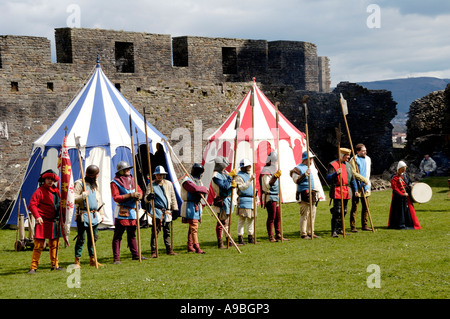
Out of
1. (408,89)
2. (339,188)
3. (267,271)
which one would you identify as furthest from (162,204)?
(408,89)

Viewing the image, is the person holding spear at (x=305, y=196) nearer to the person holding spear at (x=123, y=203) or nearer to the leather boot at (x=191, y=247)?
the leather boot at (x=191, y=247)

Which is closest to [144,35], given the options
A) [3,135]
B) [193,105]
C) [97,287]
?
[193,105]

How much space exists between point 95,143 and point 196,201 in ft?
14.5

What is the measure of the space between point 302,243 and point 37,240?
12.8 ft

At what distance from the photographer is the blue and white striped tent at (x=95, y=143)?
1437 centimetres

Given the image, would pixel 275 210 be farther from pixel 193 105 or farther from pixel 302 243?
pixel 193 105

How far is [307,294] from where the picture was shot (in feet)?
24.0

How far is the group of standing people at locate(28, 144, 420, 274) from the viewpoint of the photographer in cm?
929

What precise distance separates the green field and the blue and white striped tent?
83.5 inches

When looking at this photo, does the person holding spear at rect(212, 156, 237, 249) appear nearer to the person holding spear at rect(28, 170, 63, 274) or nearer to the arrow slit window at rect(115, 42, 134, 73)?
the person holding spear at rect(28, 170, 63, 274)

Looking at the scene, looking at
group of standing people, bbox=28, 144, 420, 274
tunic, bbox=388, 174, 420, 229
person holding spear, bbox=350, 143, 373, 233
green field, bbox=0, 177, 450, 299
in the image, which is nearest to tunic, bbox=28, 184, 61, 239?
group of standing people, bbox=28, 144, 420, 274

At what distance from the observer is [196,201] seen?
34.7 feet

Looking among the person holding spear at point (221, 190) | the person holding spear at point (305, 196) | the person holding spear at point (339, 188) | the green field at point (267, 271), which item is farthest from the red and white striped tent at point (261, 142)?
the person holding spear at point (221, 190)

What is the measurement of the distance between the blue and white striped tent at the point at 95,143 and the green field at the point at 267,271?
2.12 meters
